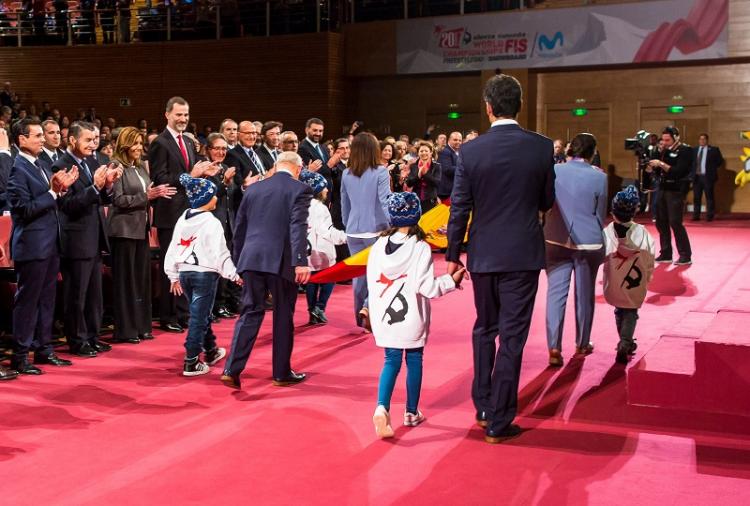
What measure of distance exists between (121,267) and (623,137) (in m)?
16.0

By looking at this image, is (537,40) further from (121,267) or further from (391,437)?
(391,437)

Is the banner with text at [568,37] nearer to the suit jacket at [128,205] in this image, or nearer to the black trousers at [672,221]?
the black trousers at [672,221]

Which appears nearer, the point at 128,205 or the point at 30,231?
the point at 30,231

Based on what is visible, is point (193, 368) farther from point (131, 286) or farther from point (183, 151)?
point (183, 151)

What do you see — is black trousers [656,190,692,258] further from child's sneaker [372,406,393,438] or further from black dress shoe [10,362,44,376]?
black dress shoe [10,362,44,376]

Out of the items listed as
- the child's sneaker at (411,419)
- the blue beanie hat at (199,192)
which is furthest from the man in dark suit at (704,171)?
the child's sneaker at (411,419)

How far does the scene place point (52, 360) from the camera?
23.3 ft

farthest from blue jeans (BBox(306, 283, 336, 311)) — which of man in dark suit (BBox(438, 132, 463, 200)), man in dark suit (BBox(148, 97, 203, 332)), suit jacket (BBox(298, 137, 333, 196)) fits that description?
man in dark suit (BBox(438, 132, 463, 200))

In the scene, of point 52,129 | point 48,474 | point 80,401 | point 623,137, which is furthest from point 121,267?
point 623,137

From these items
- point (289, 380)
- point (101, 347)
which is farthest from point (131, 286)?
point (289, 380)

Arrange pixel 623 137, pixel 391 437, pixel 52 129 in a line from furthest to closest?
pixel 623 137
pixel 52 129
pixel 391 437

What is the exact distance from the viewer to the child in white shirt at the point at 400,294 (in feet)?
17.0

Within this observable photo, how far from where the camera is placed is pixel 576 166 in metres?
6.87

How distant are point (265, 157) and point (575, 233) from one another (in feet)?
12.4
